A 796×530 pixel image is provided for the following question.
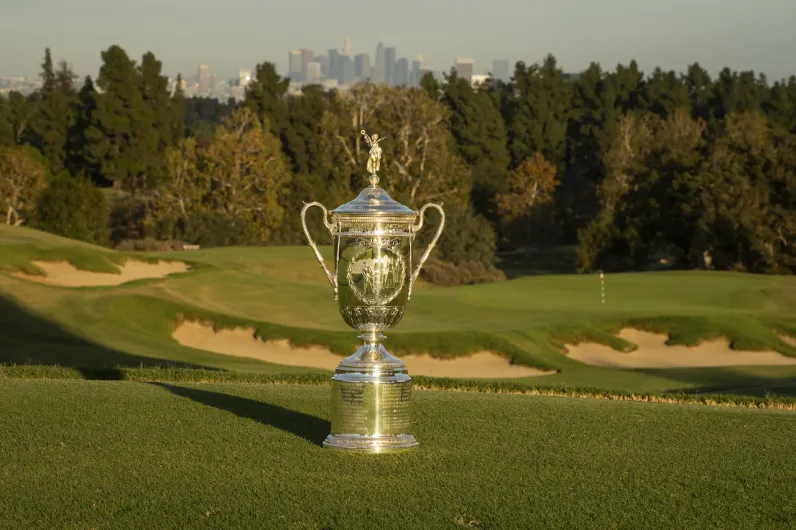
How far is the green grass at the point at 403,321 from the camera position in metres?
23.6

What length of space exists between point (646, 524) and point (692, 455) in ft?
7.44

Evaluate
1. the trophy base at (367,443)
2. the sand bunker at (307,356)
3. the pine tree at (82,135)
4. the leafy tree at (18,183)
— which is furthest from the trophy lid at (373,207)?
the pine tree at (82,135)

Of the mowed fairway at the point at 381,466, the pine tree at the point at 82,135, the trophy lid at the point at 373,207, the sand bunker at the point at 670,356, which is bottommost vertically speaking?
the sand bunker at the point at 670,356

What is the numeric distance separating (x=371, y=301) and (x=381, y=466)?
128 centimetres

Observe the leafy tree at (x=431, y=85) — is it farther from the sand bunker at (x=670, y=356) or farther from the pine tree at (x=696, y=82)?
the sand bunker at (x=670, y=356)

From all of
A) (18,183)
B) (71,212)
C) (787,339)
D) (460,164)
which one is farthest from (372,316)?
(460,164)

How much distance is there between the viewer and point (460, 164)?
9181 cm

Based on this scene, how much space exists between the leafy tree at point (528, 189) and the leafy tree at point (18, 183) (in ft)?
111

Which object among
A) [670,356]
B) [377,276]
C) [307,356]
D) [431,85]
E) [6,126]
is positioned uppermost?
[431,85]

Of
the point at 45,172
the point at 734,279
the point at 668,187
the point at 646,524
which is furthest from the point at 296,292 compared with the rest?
the point at 45,172

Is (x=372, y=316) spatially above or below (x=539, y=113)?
below

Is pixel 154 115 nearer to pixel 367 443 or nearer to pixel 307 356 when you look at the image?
pixel 307 356

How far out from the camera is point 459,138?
357 feet

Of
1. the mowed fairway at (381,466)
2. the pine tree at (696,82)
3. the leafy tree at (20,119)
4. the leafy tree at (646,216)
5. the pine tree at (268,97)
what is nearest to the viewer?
the mowed fairway at (381,466)
